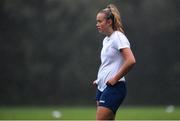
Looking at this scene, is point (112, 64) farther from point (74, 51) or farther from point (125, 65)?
point (74, 51)

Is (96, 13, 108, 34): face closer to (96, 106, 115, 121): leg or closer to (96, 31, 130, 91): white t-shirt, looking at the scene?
(96, 31, 130, 91): white t-shirt

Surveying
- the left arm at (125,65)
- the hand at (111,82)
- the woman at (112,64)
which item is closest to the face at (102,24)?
the woman at (112,64)

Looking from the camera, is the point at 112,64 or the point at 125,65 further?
the point at 112,64

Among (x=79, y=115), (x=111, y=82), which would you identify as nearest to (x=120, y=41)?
(x=111, y=82)

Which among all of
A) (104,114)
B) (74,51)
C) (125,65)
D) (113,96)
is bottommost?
(104,114)

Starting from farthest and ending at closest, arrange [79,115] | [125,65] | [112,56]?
[79,115] < [112,56] < [125,65]

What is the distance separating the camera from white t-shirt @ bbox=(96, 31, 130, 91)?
4.11m

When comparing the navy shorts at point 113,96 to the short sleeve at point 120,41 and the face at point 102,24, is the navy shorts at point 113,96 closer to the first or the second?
the short sleeve at point 120,41

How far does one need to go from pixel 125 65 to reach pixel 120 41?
18cm

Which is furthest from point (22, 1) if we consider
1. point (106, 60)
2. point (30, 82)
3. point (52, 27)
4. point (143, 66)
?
point (106, 60)

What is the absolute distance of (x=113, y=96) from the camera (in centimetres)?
411

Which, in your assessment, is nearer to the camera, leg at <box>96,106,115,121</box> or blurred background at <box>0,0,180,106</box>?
leg at <box>96,106,115,121</box>

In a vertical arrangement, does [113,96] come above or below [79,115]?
below

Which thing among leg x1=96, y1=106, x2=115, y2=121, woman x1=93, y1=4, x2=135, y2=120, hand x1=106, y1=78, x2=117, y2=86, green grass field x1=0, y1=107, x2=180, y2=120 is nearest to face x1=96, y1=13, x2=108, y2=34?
woman x1=93, y1=4, x2=135, y2=120
